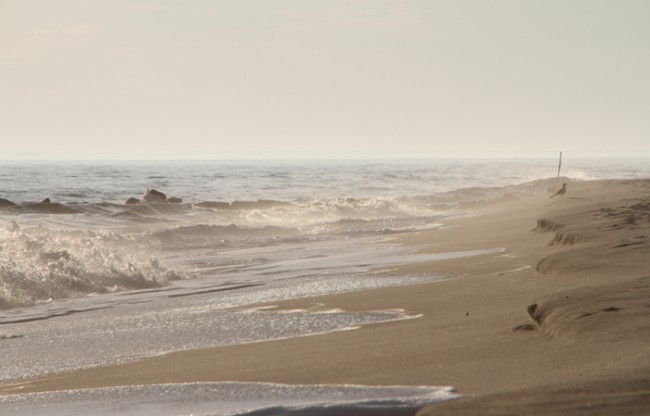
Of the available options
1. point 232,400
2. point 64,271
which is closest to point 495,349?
point 232,400

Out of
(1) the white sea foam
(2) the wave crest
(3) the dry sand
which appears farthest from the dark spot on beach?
(2) the wave crest

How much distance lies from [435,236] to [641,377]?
1448 cm

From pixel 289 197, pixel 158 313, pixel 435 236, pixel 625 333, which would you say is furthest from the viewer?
pixel 289 197

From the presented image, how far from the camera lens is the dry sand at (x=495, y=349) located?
3.47m

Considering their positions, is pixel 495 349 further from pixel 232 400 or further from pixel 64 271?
pixel 64 271

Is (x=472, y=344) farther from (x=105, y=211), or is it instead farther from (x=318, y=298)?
(x=105, y=211)

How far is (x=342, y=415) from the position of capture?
3818 mm

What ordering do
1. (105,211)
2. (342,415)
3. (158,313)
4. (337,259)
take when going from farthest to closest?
(105,211), (337,259), (158,313), (342,415)

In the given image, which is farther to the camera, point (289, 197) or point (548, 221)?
point (289, 197)

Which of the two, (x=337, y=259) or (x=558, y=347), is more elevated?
(x=558, y=347)

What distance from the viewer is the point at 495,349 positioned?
4.83 m

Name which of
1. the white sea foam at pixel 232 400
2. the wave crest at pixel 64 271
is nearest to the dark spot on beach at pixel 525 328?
the white sea foam at pixel 232 400

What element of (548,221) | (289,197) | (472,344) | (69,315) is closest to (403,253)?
(548,221)

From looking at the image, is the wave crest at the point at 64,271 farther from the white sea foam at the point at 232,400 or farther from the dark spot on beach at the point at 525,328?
the dark spot on beach at the point at 525,328
